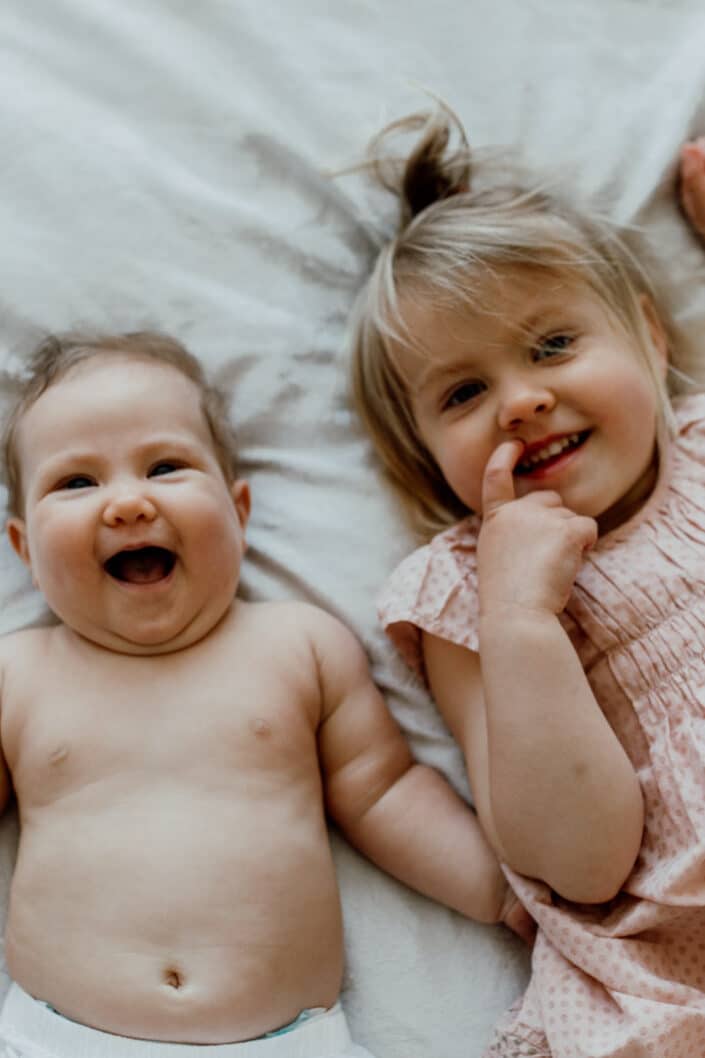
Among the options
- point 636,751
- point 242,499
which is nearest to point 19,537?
point 242,499

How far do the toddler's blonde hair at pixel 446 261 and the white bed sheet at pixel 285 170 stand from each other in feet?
0.11

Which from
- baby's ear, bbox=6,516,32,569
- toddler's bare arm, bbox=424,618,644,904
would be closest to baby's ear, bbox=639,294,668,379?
toddler's bare arm, bbox=424,618,644,904

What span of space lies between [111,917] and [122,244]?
0.67 metres

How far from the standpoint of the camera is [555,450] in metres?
1.19

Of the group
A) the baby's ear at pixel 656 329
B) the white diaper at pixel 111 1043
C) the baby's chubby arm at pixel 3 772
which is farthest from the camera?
the baby's ear at pixel 656 329

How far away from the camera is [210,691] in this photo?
3.76 feet

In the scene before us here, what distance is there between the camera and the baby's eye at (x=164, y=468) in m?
1.17

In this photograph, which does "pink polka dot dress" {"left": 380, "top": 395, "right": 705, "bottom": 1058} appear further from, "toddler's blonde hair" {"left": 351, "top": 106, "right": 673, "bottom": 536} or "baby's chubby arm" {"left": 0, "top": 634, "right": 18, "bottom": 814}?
"baby's chubby arm" {"left": 0, "top": 634, "right": 18, "bottom": 814}

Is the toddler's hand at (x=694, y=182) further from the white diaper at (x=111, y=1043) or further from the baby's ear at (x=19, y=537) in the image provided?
the white diaper at (x=111, y=1043)

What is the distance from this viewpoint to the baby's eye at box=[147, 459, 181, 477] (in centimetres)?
117

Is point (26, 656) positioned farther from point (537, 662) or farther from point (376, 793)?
point (537, 662)

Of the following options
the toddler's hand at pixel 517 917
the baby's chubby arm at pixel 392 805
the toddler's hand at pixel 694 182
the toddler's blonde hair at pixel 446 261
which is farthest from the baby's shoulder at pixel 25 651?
the toddler's hand at pixel 694 182

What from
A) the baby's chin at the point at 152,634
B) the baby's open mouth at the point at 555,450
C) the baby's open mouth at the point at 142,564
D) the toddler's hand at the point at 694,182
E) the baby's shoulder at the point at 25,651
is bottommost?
the baby's shoulder at the point at 25,651

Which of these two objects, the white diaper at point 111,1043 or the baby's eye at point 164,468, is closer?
the white diaper at point 111,1043
